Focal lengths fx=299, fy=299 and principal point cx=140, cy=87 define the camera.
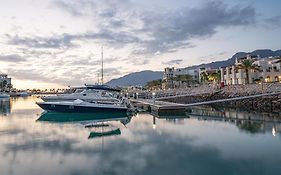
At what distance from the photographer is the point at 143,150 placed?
14859 millimetres

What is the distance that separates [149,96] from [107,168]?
166 ft

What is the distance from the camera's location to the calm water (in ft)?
38.0

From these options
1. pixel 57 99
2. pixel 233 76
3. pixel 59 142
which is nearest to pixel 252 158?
pixel 59 142

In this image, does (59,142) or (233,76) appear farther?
(233,76)

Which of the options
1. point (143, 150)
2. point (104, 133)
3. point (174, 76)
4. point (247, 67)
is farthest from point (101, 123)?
point (174, 76)

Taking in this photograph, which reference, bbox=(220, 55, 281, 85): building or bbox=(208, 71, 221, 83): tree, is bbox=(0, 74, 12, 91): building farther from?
bbox=(220, 55, 281, 85): building

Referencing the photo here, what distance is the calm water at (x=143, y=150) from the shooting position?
11.6m

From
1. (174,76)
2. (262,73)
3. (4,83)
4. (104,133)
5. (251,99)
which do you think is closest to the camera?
(104,133)

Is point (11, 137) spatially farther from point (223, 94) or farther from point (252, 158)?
point (223, 94)

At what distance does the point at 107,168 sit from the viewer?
11.8 m

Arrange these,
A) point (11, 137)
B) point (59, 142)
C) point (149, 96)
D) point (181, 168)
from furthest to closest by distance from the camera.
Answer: point (149, 96) < point (11, 137) < point (59, 142) < point (181, 168)

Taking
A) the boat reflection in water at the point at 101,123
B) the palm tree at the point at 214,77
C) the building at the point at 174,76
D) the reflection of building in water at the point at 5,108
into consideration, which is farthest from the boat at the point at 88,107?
the building at the point at 174,76

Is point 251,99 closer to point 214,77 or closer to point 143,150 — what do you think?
point 143,150

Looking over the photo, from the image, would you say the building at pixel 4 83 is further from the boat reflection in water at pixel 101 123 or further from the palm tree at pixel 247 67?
the boat reflection in water at pixel 101 123
